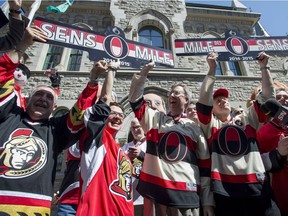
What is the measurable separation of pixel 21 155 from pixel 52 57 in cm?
972

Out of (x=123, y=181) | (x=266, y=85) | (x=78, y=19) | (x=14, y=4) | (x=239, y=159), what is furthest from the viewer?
(x=78, y=19)

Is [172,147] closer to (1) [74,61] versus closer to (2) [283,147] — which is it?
(2) [283,147]

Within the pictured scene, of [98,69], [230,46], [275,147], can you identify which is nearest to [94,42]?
[98,69]

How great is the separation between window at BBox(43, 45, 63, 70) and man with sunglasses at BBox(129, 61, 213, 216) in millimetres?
8805

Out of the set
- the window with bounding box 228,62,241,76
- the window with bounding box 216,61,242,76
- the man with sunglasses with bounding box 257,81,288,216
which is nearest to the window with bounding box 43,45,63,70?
the window with bounding box 216,61,242,76

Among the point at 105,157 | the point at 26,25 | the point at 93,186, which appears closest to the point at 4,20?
the point at 26,25

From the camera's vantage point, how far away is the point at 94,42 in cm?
494

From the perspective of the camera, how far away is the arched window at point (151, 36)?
36.1 ft

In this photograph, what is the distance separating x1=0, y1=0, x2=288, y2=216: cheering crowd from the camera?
6.07 ft

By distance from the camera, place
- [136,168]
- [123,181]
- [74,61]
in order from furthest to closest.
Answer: [74,61], [136,168], [123,181]

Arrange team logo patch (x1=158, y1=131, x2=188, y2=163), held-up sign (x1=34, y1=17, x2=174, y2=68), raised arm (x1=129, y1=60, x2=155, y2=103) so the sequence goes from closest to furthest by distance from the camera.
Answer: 1. team logo patch (x1=158, y1=131, x2=188, y2=163)
2. raised arm (x1=129, y1=60, x2=155, y2=103)
3. held-up sign (x1=34, y1=17, x2=174, y2=68)

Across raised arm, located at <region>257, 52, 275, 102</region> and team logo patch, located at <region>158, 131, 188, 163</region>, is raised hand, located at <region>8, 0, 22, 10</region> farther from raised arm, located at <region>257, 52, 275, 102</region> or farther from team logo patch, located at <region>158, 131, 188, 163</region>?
raised arm, located at <region>257, 52, 275, 102</region>

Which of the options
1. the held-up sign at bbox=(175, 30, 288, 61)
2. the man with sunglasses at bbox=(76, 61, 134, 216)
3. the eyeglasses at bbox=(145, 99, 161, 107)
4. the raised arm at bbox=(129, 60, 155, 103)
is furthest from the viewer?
the held-up sign at bbox=(175, 30, 288, 61)

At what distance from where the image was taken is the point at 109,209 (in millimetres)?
1890
